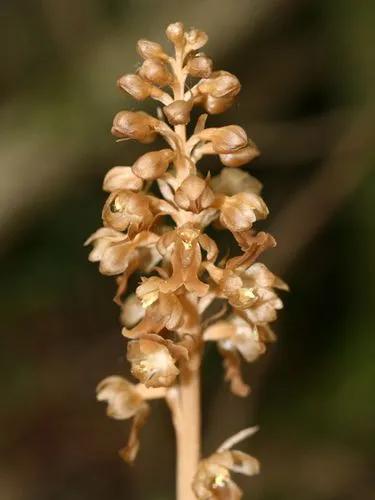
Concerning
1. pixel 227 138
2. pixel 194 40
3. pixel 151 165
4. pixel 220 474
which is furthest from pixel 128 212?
pixel 220 474

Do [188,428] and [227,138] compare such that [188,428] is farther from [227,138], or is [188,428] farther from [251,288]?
[227,138]

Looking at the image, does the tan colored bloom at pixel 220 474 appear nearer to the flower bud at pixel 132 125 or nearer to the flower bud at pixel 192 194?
the flower bud at pixel 192 194

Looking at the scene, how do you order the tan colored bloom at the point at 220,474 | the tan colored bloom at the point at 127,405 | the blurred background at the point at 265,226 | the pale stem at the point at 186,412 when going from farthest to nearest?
the blurred background at the point at 265,226, the tan colored bloom at the point at 127,405, the tan colored bloom at the point at 220,474, the pale stem at the point at 186,412

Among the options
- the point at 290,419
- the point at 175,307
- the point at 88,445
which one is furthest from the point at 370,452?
the point at 175,307

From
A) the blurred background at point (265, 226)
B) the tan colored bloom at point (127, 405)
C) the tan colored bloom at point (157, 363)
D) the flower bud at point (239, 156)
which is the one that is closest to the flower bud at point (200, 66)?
the flower bud at point (239, 156)

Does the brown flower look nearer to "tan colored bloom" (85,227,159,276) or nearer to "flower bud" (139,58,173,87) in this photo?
"tan colored bloom" (85,227,159,276)

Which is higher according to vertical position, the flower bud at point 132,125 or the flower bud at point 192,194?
the flower bud at point 132,125

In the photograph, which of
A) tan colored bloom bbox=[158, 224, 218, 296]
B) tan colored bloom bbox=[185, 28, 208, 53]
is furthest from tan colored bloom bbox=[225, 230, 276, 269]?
tan colored bloom bbox=[185, 28, 208, 53]
